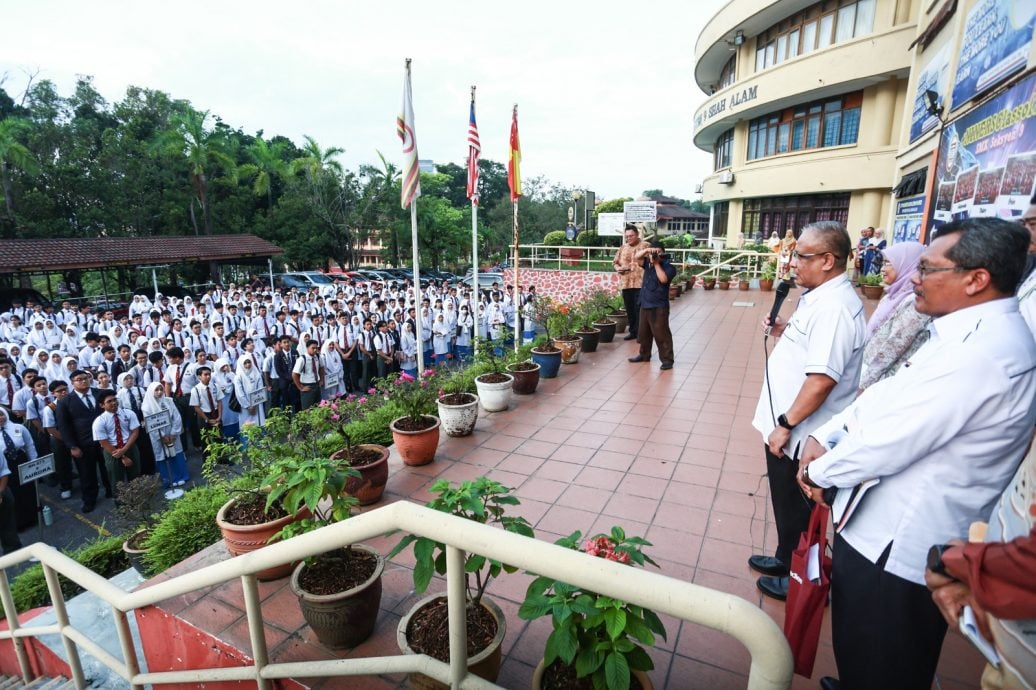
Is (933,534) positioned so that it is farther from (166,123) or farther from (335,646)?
(166,123)

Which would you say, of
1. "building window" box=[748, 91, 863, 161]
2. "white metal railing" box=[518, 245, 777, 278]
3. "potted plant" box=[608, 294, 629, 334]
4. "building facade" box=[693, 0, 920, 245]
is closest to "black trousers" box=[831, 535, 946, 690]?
"potted plant" box=[608, 294, 629, 334]

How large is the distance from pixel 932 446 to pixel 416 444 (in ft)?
12.1

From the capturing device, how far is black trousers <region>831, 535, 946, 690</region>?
5.28 feet

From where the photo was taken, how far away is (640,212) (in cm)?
1795

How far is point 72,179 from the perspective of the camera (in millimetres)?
20719

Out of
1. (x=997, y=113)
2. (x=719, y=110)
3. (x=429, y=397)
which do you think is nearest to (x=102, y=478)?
(x=429, y=397)

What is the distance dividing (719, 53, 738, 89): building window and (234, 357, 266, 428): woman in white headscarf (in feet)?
76.6

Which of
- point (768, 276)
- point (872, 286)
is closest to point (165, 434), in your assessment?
point (872, 286)

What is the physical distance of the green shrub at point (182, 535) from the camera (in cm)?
359

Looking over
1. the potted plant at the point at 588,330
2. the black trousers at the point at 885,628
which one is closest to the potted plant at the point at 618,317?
the potted plant at the point at 588,330

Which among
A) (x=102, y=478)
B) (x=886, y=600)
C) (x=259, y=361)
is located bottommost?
(x=102, y=478)

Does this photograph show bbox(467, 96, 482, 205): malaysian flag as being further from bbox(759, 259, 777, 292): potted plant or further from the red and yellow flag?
bbox(759, 259, 777, 292): potted plant

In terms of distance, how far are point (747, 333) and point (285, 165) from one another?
1088 inches

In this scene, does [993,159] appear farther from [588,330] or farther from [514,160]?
[514,160]
